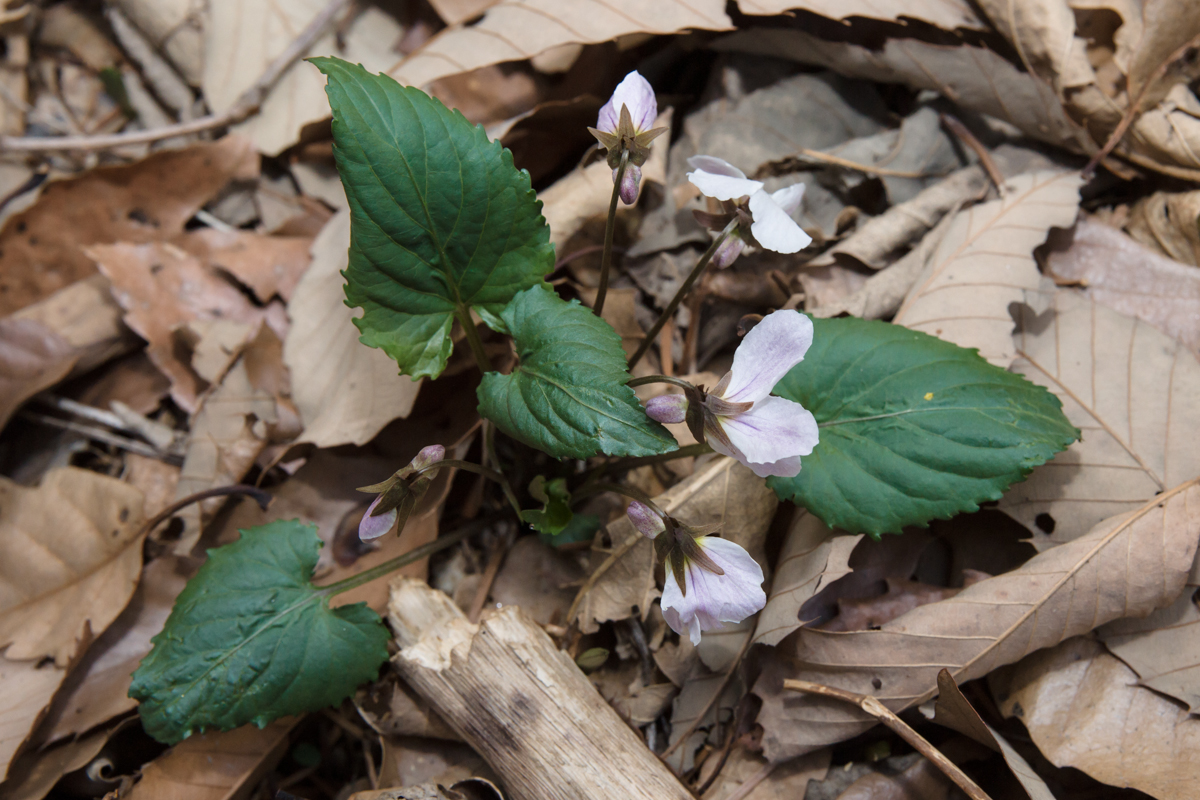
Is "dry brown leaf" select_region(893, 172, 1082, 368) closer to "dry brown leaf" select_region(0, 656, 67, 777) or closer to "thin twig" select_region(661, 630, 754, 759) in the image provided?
"thin twig" select_region(661, 630, 754, 759)

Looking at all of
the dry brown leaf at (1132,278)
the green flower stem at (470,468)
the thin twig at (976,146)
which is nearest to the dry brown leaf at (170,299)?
the green flower stem at (470,468)

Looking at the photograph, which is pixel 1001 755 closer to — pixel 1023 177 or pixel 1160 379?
pixel 1160 379

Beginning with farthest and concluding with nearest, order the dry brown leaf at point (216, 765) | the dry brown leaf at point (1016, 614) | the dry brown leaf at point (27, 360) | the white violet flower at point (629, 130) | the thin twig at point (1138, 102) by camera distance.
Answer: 1. the dry brown leaf at point (27, 360)
2. the thin twig at point (1138, 102)
3. the dry brown leaf at point (216, 765)
4. the dry brown leaf at point (1016, 614)
5. the white violet flower at point (629, 130)

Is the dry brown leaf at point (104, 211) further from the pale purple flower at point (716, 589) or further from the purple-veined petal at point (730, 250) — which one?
the pale purple flower at point (716, 589)

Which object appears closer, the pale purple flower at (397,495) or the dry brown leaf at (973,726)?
the pale purple flower at (397,495)

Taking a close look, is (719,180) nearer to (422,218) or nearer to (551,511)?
(422,218)

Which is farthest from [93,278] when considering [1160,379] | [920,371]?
[1160,379]
